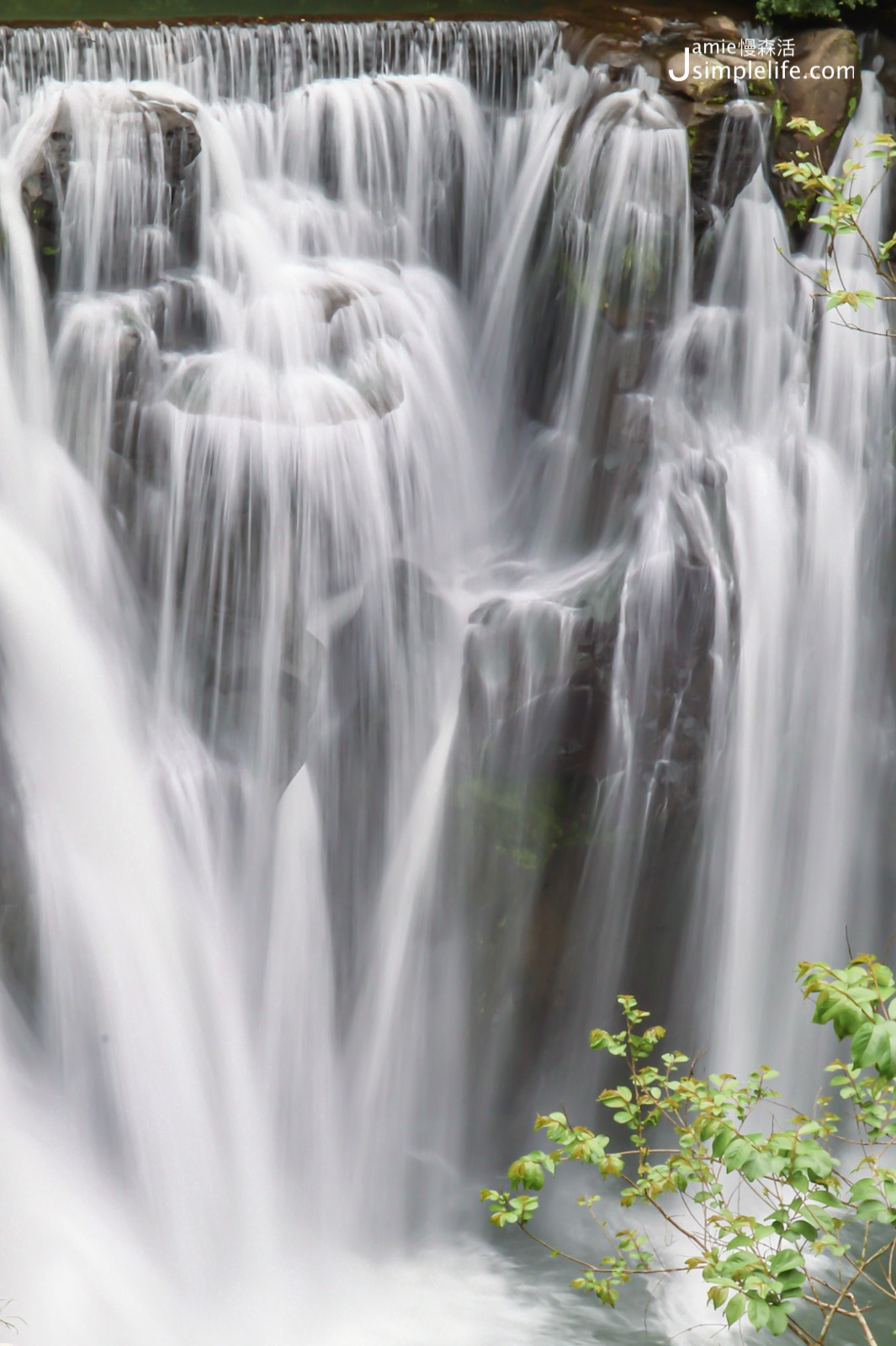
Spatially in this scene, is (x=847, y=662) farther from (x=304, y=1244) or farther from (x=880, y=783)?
(x=304, y=1244)

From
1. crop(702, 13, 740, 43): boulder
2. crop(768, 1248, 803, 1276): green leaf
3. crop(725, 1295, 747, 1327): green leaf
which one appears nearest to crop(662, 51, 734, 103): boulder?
crop(702, 13, 740, 43): boulder

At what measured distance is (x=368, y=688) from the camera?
276 inches

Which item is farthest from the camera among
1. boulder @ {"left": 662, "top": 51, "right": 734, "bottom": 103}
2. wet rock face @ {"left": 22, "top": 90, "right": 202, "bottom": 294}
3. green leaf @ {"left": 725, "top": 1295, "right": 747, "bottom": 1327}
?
boulder @ {"left": 662, "top": 51, "right": 734, "bottom": 103}

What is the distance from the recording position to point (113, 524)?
6797mm

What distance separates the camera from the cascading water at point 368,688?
6207 millimetres

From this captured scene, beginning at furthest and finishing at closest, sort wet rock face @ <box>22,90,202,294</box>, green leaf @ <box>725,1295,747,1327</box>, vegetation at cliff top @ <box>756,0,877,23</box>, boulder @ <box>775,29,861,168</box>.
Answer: vegetation at cliff top @ <box>756,0,877,23</box> → boulder @ <box>775,29,861,168</box> → wet rock face @ <box>22,90,202,294</box> → green leaf @ <box>725,1295,747,1327</box>

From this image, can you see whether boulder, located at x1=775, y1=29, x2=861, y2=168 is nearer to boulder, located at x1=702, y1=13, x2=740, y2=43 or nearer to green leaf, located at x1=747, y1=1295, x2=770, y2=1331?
boulder, located at x1=702, y1=13, x2=740, y2=43

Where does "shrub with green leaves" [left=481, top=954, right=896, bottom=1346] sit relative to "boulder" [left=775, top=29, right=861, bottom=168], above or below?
below

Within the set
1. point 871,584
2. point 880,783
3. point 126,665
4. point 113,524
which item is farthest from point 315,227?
point 880,783

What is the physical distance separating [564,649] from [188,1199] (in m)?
3.41

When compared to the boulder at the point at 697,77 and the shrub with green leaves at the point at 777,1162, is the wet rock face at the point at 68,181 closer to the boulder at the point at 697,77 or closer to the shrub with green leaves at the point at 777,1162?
the boulder at the point at 697,77

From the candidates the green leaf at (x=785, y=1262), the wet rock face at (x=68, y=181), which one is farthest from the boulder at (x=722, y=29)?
the green leaf at (x=785, y=1262)

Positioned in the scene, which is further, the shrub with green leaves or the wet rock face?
the wet rock face

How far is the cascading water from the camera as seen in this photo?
6207 mm
